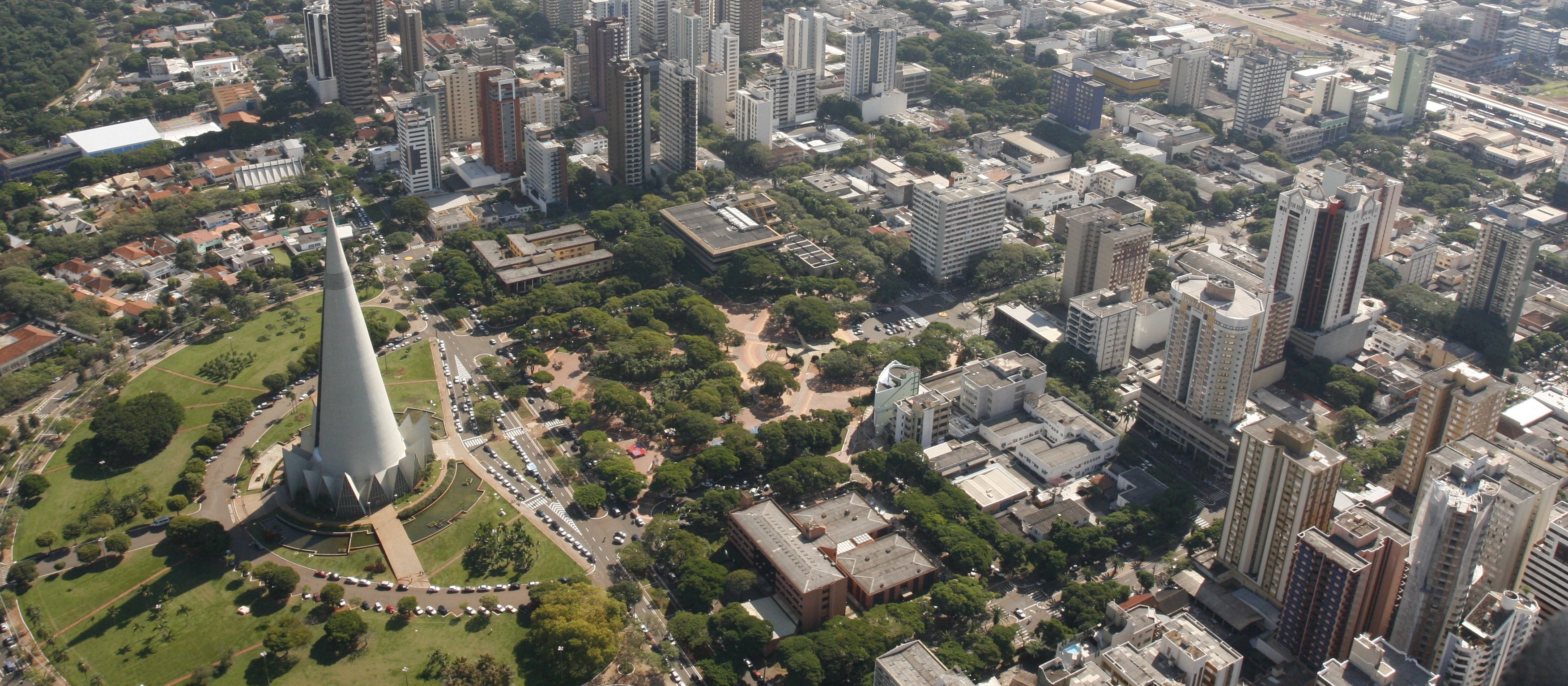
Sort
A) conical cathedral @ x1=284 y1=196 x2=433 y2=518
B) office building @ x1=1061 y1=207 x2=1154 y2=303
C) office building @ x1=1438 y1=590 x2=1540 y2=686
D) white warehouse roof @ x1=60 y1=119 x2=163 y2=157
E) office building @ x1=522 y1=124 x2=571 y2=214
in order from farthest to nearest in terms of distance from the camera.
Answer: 1. white warehouse roof @ x1=60 y1=119 x2=163 y2=157
2. office building @ x1=522 y1=124 x2=571 y2=214
3. office building @ x1=1061 y1=207 x2=1154 y2=303
4. conical cathedral @ x1=284 y1=196 x2=433 y2=518
5. office building @ x1=1438 y1=590 x2=1540 y2=686

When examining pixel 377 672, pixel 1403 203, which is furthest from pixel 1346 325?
pixel 377 672

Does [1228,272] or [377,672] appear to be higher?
[1228,272]

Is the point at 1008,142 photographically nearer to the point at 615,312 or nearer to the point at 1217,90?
the point at 1217,90

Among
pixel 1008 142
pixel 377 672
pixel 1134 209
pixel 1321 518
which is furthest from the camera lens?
Result: pixel 1008 142

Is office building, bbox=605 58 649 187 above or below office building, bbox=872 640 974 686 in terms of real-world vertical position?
above

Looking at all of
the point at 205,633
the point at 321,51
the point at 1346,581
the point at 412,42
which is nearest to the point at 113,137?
the point at 321,51

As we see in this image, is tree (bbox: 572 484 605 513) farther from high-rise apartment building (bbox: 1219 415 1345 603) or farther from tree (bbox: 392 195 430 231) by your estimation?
tree (bbox: 392 195 430 231)

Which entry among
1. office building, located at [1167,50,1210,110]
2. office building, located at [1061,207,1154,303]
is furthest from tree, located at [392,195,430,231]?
office building, located at [1167,50,1210,110]
